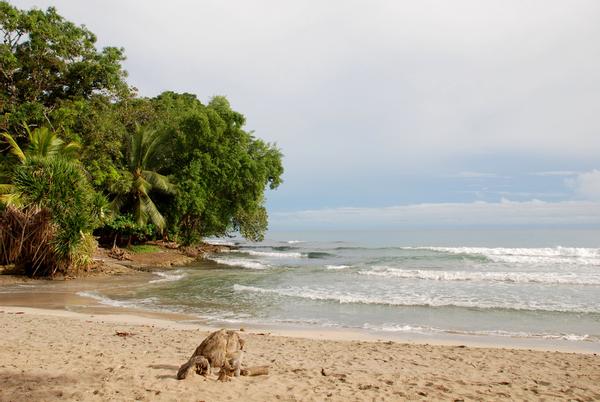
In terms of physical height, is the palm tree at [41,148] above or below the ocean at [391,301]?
above

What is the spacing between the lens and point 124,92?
2297cm

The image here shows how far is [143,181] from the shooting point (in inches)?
970

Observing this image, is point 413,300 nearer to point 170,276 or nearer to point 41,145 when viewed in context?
point 170,276

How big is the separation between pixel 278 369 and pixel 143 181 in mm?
20397

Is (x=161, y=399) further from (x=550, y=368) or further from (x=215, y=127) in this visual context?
(x=215, y=127)

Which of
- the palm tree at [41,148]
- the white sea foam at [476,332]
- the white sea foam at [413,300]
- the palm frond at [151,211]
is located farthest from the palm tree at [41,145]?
the white sea foam at [476,332]

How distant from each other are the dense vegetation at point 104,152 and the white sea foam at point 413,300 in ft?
25.0

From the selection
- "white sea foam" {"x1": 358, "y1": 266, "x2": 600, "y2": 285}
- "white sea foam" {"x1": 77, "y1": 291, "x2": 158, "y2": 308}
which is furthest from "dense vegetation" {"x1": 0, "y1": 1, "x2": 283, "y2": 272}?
"white sea foam" {"x1": 358, "y1": 266, "x2": 600, "y2": 285}

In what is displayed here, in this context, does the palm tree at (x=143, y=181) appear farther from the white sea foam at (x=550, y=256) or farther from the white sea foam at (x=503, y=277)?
the white sea foam at (x=550, y=256)

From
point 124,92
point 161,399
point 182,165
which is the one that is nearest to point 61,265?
point 124,92

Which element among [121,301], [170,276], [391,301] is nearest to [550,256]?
[391,301]

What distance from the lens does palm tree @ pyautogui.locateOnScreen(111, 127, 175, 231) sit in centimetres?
2472

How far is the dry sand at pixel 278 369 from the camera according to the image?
5.11 m

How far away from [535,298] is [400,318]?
6066 millimetres
